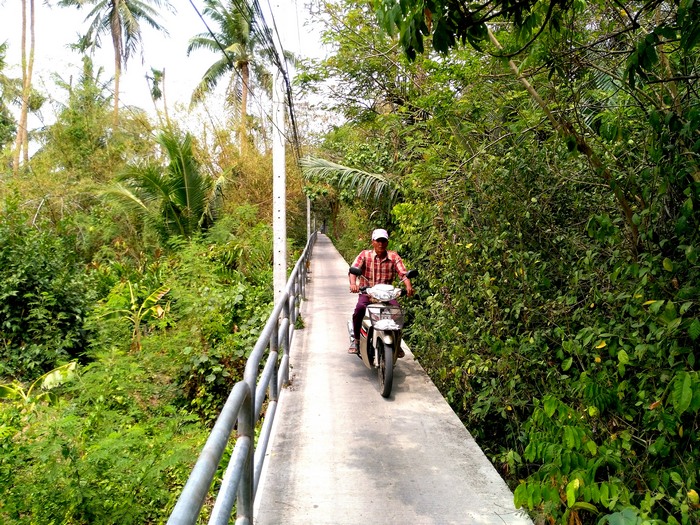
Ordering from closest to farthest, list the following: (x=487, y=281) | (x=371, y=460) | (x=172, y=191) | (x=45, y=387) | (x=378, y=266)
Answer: (x=371, y=460) → (x=487, y=281) → (x=378, y=266) → (x=45, y=387) → (x=172, y=191)

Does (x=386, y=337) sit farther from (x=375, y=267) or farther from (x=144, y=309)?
(x=144, y=309)

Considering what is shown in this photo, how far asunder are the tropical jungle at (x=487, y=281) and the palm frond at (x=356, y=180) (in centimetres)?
8

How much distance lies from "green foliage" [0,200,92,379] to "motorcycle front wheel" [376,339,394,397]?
7123 mm

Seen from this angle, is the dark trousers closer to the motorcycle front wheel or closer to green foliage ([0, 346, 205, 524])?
the motorcycle front wheel

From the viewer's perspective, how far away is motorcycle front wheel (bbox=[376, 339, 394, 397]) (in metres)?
5.93

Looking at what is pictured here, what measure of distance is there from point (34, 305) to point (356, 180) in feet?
23.8

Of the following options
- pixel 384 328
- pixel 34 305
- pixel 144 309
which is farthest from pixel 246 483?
pixel 34 305

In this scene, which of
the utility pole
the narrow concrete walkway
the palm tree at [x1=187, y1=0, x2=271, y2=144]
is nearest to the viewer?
the narrow concrete walkway

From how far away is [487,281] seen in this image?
515 centimetres

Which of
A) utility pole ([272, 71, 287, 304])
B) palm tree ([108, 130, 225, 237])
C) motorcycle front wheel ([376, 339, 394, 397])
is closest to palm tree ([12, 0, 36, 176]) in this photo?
palm tree ([108, 130, 225, 237])

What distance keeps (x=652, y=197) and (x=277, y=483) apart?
126 inches

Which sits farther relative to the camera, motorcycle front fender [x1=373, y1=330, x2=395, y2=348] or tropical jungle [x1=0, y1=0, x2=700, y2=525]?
motorcycle front fender [x1=373, y1=330, x2=395, y2=348]

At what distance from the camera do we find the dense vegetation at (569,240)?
9.52 ft

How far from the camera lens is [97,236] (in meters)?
17.7
